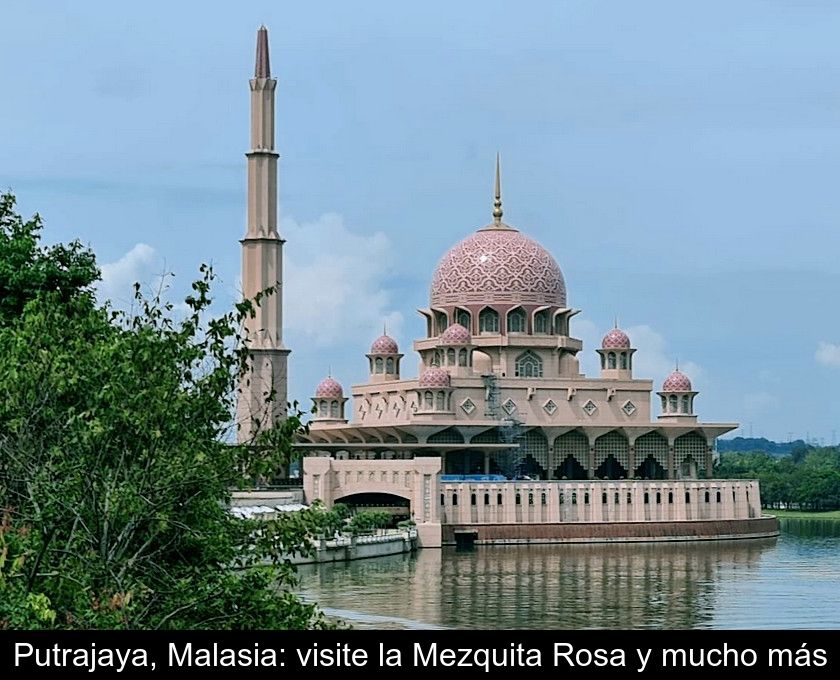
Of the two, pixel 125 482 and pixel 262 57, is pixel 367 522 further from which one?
pixel 125 482

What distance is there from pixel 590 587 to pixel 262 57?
106 ft

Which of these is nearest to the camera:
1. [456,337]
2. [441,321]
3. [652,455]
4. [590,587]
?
[590,587]

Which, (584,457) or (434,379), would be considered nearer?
(434,379)

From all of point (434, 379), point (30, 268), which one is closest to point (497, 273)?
point (434, 379)

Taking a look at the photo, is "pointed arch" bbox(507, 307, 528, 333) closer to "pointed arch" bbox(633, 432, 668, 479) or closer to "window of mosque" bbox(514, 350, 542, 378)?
"window of mosque" bbox(514, 350, 542, 378)

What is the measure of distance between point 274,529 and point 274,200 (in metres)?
53.6

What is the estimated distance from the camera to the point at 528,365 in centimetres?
8044

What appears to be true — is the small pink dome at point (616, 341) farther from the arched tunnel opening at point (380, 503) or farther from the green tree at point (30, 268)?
the green tree at point (30, 268)

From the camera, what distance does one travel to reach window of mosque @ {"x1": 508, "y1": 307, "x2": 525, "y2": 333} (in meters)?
80.9

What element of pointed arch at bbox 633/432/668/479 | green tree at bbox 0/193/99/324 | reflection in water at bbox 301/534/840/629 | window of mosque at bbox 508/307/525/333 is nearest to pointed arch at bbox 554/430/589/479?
pointed arch at bbox 633/432/668/479

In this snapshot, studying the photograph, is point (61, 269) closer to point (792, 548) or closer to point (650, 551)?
point (650, 551)

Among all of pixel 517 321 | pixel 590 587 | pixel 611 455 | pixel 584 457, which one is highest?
pixel 517 321
